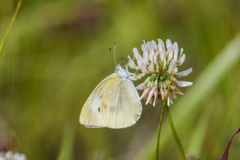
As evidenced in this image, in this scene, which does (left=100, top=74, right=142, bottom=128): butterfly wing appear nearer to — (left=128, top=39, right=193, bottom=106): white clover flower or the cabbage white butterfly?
the cabbage white butterfly

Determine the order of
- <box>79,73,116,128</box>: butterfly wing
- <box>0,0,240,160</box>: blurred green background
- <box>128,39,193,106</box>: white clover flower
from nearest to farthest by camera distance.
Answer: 1. <box>128,39,193,106</box>: white clover flower
2. <box>79,73,116,128</box>: butterfly wing
3. <box>0,0,240,160</box>: blurred green background

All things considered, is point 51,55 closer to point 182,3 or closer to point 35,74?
point 35,74

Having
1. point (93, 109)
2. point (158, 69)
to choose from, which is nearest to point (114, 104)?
point (93, 109)

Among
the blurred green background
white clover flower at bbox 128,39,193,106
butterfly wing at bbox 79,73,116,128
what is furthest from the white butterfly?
the blurred green background

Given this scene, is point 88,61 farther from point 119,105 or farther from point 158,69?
point 158,69

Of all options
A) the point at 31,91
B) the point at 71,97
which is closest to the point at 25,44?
the point at 31,91

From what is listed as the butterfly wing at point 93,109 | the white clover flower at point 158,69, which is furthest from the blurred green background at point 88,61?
the white clover flower at point 158,69
